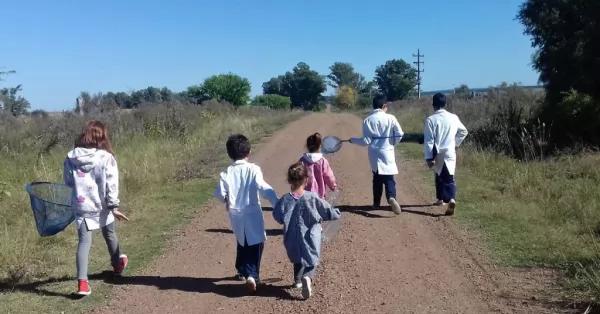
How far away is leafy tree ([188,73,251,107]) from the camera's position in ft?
164

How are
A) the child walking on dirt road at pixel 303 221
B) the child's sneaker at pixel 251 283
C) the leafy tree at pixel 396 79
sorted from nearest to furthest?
1. the child walking on dirt road at pixel 303 221
2. the child's sneaker at pixel 251 283
3. the leafy tree at pixel 396 79

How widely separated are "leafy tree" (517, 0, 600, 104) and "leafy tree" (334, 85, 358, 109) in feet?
235

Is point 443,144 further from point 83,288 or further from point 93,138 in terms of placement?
point 83,288

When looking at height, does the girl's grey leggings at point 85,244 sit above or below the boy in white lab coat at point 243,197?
below

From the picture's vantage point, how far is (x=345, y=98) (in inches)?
3890

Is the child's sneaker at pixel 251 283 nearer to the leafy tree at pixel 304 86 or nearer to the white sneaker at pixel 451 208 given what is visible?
the white sneaker at pixel 451 208

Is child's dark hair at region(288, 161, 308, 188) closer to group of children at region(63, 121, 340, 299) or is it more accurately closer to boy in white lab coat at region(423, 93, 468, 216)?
group of children at region(63, 121, 340, 299)

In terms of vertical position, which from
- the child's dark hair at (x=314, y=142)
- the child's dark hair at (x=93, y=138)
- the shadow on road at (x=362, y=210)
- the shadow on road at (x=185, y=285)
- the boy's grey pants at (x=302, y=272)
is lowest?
the shadow on road at (x=185, y=285)

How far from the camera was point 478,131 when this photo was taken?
62.6ft

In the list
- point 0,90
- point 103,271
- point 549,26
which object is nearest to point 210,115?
point 0,90

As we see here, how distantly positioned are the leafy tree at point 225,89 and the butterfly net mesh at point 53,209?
4345cm

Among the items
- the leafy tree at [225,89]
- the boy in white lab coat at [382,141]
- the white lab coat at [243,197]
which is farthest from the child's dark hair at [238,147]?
the leafy tree at [225,89]

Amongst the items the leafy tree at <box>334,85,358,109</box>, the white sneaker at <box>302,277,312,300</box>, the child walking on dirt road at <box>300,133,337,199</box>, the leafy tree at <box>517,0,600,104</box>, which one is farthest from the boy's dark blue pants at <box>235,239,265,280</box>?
the leafy tree at <box>334,85,358,109</box>

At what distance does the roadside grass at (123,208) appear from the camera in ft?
19.8
